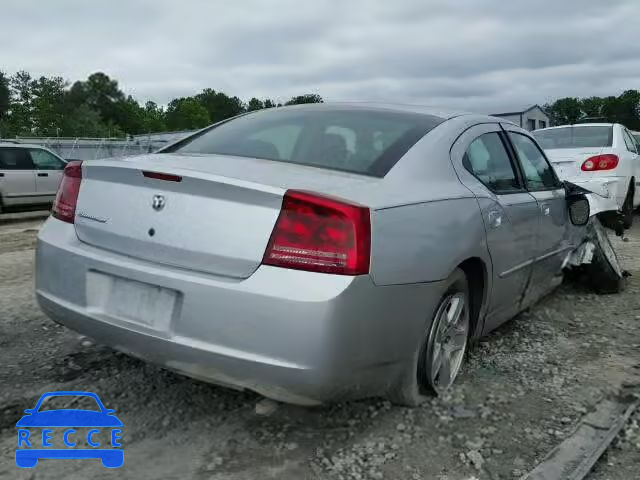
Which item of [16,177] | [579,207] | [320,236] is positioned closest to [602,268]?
[579,207]

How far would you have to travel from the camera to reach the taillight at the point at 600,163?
7805mm

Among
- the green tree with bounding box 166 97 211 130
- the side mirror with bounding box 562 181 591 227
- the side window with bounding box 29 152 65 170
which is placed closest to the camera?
the side mirror with bounding box 562 181 591 227

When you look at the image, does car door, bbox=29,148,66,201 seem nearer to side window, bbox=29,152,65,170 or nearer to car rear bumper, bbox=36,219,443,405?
side window, bbox=29,152,65,170

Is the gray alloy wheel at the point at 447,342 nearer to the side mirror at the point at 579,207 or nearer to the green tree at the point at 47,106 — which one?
the side mirror at the point at 579,207

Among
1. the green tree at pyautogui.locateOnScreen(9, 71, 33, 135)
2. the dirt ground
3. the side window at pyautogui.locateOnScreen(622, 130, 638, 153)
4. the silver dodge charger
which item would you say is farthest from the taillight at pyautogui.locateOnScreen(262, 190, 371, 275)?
the green tree at pyautogui.locateOnScreen(9, 71, 33, 135)

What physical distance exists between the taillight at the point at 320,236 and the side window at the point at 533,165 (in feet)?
6.58

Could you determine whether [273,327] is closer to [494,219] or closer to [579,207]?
[494,219]

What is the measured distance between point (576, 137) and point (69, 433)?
7839mm

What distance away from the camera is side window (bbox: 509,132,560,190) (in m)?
3.89

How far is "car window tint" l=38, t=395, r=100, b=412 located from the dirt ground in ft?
0.23

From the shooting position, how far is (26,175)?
11594mm

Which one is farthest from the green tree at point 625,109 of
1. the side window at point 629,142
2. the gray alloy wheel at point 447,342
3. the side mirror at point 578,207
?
the gray alloy wheel at point 447,342

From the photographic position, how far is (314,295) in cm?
213

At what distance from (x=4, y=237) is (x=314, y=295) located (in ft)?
26.0
